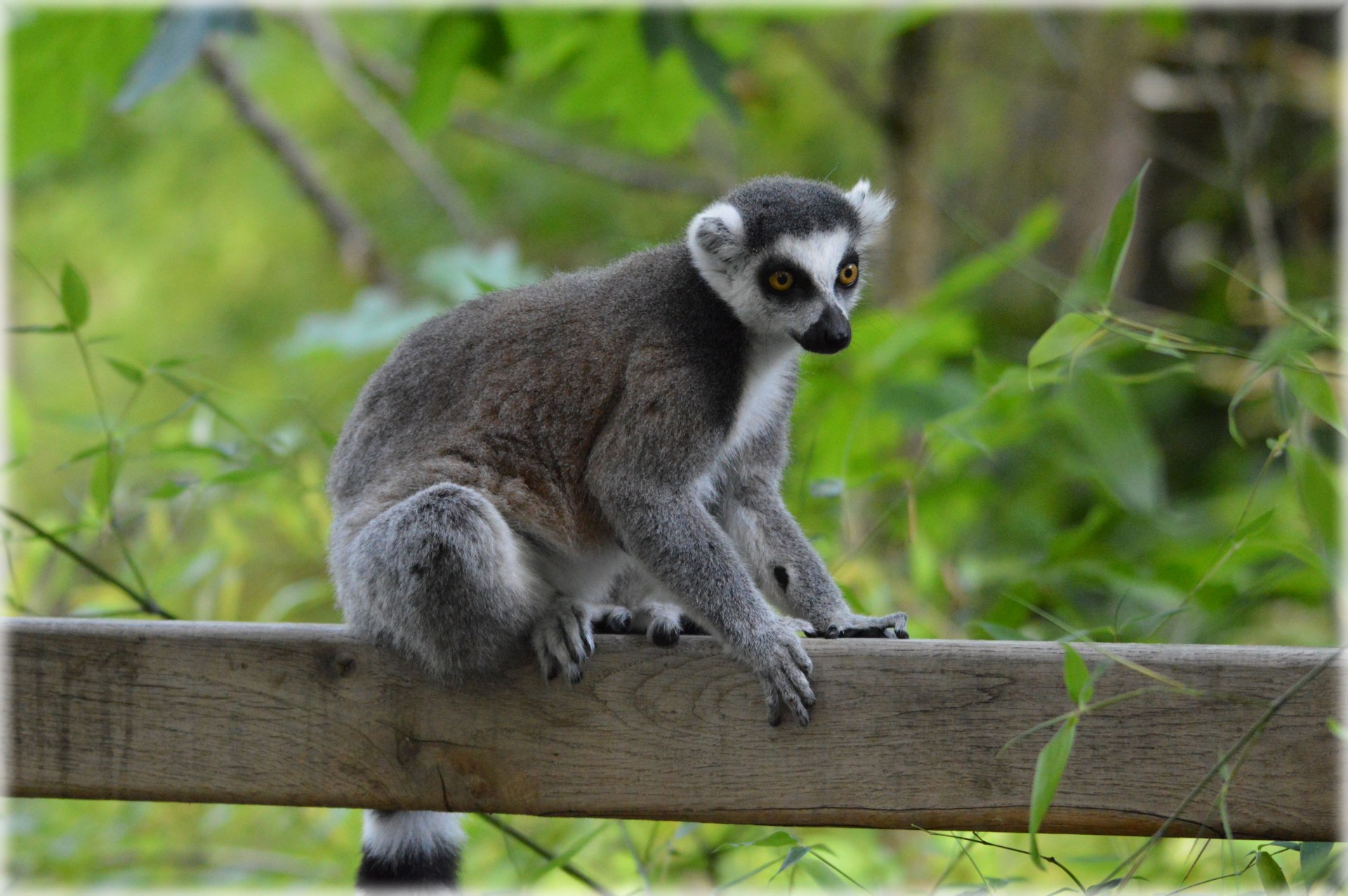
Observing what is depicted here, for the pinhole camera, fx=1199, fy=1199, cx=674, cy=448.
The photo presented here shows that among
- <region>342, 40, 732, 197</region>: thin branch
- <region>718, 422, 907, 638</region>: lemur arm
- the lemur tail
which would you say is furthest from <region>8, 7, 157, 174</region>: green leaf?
the lemur tail

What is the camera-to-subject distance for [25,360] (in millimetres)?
5461

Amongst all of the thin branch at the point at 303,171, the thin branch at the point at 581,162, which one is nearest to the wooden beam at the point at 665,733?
the thin branch at the point at 303,171

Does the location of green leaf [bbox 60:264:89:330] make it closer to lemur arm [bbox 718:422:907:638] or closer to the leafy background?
the leafy background

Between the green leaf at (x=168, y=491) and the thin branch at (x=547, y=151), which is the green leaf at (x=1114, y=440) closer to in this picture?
the green leaf at (x=168, y=491)

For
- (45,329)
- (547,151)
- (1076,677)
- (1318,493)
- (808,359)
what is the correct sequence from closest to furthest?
1. (1318,493)
2. (1076,677)
3. (45,329)
4. (808,359)
5. (547,151)

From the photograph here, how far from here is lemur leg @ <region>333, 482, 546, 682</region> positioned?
5.54 ft

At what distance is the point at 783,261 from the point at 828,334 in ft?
0.54

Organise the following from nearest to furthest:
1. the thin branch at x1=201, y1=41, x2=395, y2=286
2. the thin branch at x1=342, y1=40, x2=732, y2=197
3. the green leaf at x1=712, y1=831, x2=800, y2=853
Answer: the green leaf at x1=712, y1=831, x2=800, y2=853 < the thin branch at x1=201, y1=41, x2=395, y2=286 < the thin branch at x1=342, y1=40, x2=732, y2=197

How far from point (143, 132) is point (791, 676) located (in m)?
4.44

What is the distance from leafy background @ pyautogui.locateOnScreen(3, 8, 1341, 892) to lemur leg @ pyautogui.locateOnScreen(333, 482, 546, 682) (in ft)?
1.27

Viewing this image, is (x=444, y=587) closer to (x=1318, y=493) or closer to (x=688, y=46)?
(x=1318, y=493)

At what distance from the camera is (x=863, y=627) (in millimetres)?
1917

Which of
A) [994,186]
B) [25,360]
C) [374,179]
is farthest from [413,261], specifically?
[994,186]

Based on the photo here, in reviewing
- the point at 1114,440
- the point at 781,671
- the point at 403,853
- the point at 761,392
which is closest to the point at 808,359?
the point at 761,392
